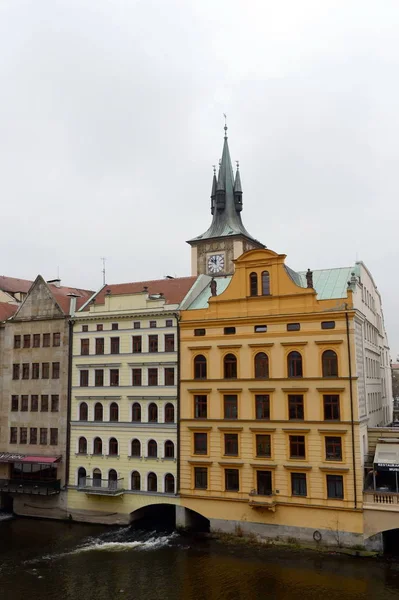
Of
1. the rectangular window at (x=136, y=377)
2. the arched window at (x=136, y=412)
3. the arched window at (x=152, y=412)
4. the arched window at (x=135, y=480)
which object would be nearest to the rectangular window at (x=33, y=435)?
the arched window at (x=136, y=412)

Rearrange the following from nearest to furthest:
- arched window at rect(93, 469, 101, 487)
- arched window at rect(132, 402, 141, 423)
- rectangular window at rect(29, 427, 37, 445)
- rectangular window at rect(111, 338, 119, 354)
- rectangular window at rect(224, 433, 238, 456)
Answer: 1. rectangular window at rect(224, 433, 238, 456)
2. arched window at rect(132, 402, 141, 423)
3. arched window at rect(93, 469, 101, 487)
4. rectangular window at rect(111, 338, 119, 354)
5. rectangular window at rect(29, 427, 37, 445)

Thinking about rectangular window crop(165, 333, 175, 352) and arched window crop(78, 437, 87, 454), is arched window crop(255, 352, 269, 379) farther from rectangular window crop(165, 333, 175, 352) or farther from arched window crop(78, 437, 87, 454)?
arched window crop(78, 437, 87, 454)

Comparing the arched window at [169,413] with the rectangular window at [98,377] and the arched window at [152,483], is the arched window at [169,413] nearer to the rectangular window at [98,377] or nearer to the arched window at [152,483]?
the arched window at [152,483]

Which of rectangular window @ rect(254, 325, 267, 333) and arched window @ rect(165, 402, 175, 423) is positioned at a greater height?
rectangular window @ rect(254, 325, 267, 333)

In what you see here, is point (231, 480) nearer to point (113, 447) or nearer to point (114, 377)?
point (113, 447)

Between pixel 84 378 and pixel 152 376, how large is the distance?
721cm

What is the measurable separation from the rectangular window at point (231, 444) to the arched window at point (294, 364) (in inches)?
266

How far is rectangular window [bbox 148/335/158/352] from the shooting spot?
48.0m

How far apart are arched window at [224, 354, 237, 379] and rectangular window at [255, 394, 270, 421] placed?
2719 millimetres

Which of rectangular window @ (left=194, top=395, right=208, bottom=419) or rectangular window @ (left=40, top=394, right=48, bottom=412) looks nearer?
rectangular window @ (left=194, top=395, right=208, bottom=419)

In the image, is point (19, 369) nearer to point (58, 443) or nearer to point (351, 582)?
point (58, 443)

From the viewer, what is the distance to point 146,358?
4800 cm

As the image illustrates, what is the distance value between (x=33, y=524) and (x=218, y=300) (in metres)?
25.7

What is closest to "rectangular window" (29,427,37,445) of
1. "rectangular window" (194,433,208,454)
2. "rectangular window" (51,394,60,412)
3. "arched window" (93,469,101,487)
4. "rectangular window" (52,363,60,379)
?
"rectangular window" (51,394,60,412)
